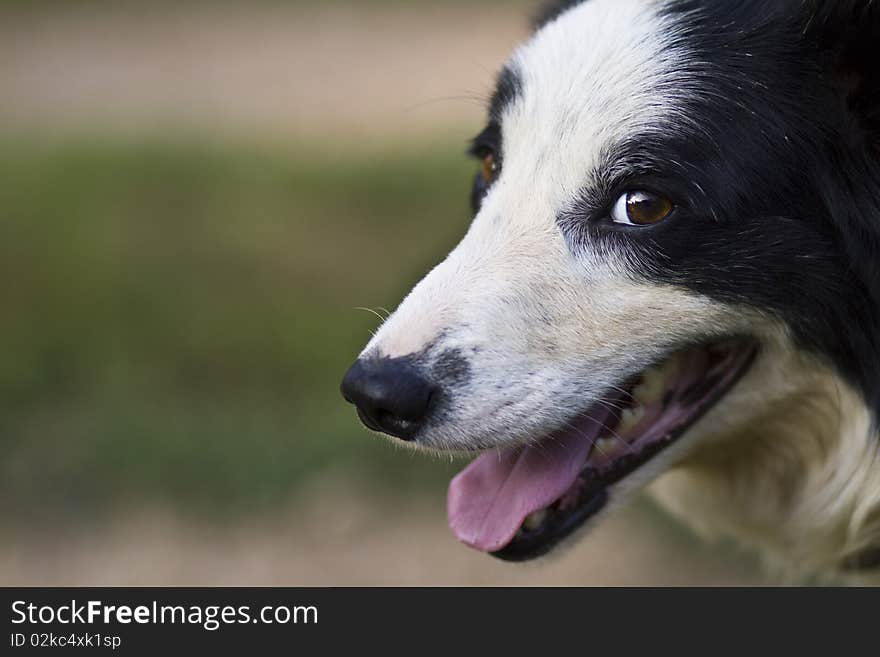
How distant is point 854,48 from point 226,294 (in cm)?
463

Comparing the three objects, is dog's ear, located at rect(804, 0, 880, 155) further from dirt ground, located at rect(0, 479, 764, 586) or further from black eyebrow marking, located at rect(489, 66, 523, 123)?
dirt ground, located at rect(0, 479, 764, 586)

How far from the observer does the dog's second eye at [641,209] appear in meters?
2.40

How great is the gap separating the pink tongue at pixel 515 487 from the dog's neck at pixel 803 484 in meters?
0.44

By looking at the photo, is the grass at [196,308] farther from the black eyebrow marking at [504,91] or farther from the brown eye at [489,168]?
the black eyebrow marking at [504,91]

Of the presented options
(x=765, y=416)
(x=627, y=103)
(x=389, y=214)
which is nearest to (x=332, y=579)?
(x=765, y=416)

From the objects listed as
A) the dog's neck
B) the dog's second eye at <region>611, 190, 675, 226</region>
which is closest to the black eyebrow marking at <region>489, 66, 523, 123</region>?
the dog's second eye at <region>611, 190, 675, 226</region>

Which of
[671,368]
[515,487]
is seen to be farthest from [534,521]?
[671,368]

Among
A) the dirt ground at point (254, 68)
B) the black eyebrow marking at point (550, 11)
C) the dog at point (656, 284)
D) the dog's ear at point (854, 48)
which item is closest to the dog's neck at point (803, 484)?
the dog at point (656, 284)

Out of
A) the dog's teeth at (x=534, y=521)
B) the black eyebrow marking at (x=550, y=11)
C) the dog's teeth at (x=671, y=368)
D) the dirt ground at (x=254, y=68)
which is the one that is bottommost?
the dog's teeth at (x=534, y=521)

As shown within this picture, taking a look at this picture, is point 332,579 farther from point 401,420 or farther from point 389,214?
point 389,214

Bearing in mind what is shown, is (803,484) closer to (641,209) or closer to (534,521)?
(534,521)

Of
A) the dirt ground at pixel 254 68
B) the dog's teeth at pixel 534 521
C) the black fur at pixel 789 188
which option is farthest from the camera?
the dirt ground at pixel 254 68

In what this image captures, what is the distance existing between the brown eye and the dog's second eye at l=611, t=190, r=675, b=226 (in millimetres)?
406

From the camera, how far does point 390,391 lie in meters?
2.24
